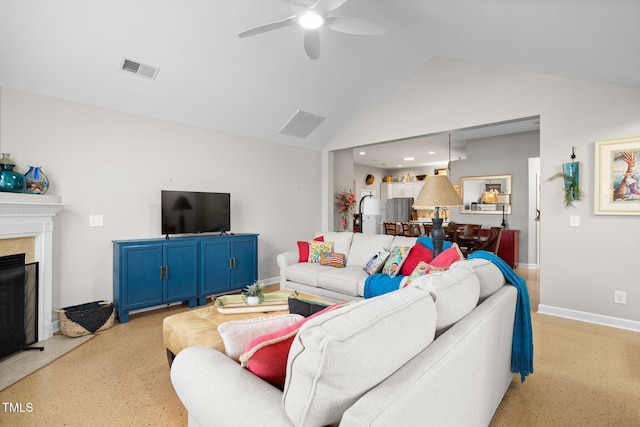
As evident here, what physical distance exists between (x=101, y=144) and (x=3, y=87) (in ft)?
2.97

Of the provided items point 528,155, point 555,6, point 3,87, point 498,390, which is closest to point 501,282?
point 498,390

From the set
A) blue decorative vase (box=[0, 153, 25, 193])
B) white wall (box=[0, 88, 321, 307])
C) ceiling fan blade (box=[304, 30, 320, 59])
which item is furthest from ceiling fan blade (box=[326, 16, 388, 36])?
blue decorative vase (box=[0, 153, 25, 193])

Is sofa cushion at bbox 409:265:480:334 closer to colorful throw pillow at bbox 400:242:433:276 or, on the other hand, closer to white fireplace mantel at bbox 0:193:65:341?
colorful throw pillow at bbox 400:242:433:276

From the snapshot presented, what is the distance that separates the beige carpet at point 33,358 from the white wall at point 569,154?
5.06 m

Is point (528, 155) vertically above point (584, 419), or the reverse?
point (528, 155)

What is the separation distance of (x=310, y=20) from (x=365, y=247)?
2.64 m

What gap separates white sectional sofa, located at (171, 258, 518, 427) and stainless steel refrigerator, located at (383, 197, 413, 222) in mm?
9234

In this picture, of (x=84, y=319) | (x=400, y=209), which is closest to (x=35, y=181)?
(x=84, y=319)

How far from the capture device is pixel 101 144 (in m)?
3.71

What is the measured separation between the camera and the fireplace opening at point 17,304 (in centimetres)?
266

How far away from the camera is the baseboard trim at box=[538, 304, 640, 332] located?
11.2 ft

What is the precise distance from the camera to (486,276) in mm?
1845

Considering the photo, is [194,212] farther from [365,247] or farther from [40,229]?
[365,247]

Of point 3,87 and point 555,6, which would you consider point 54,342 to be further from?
point 555,6
